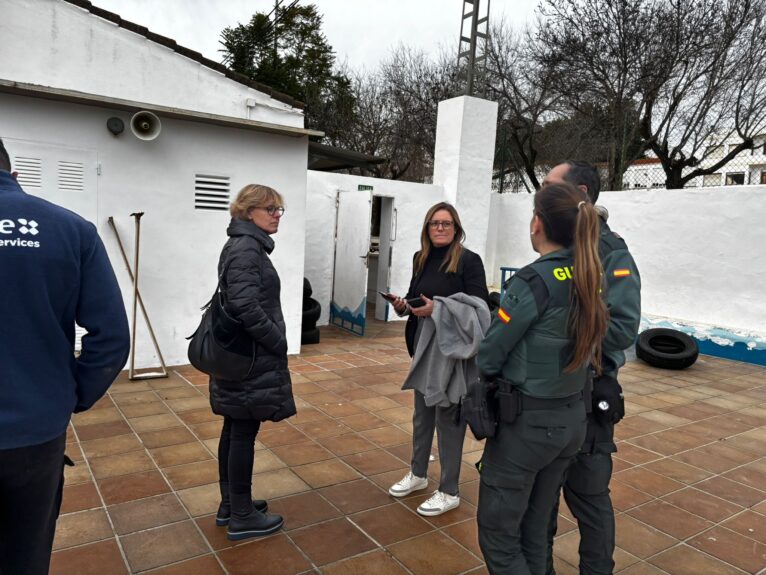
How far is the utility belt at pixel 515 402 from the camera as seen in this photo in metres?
2.01

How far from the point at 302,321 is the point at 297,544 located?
15.2 ft

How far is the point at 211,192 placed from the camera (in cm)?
616

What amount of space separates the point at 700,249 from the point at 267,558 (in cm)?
784

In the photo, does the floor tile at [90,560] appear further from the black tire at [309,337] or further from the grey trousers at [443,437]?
the black tire at [309,337]

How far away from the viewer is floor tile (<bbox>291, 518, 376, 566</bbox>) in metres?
2.78

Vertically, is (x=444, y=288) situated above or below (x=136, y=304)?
above

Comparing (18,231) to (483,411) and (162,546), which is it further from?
(162,546)

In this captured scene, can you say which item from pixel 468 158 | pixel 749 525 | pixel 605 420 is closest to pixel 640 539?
pixel 749 525

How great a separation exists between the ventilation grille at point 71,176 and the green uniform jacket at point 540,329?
4.87 m

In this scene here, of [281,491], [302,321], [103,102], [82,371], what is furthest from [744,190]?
[82,371]

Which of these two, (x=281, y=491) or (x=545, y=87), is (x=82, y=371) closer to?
(x=281, y=491)

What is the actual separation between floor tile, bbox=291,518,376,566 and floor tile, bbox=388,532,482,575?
0.18 metres

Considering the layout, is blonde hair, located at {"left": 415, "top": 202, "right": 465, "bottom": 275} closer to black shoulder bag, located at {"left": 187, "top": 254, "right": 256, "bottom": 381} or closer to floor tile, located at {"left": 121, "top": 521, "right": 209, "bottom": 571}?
black shoulder bag, located at {"left": 187, "top": 254, "right": 256, "bottom": 381}

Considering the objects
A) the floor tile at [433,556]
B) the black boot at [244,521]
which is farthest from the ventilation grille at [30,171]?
the floor tile at [433,556]
